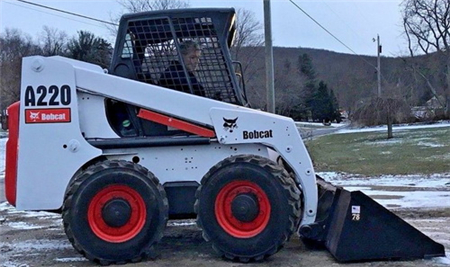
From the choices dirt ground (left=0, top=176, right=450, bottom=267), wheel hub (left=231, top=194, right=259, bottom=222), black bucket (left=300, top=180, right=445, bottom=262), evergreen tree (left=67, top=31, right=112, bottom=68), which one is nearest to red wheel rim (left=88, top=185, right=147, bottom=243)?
dirt ground (left=0, top=176, right=450, bottom=267)

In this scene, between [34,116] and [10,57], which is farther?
[10,57]

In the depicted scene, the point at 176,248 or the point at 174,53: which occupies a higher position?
the point at 174,53

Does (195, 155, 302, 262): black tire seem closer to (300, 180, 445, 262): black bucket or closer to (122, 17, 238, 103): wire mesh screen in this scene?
(300, 180, 445, 262): black bucket

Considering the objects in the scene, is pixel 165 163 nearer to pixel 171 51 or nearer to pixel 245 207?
Result: pixel 245 207

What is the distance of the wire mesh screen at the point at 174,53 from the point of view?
6531 mm

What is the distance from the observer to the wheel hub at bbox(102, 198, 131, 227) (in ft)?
19.6

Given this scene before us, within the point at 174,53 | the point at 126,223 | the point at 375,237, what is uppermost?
the point at 174,53

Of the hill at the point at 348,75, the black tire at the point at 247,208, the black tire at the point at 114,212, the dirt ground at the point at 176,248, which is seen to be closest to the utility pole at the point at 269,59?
the dirt ground at the point at 176,248

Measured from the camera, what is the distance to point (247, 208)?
5.96m

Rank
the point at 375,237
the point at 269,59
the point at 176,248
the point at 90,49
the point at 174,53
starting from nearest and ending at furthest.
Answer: the point at 375,237
the point at 174,53
the point at 176,248
the point at 269,59
the point at 90,49

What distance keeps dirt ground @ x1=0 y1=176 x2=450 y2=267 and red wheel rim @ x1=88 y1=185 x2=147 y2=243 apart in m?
0.35

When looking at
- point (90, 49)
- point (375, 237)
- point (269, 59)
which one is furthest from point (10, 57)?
point (375, 237)

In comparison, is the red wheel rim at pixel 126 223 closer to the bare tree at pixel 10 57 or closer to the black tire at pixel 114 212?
the black tire at pixel 114 212

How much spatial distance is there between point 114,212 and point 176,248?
1.17 metres
